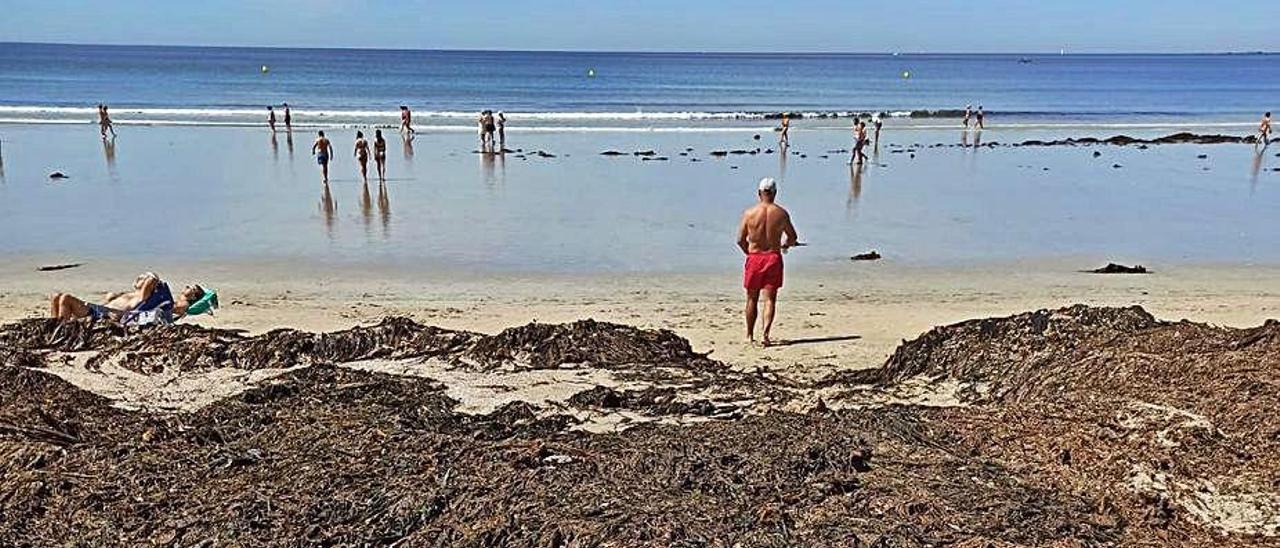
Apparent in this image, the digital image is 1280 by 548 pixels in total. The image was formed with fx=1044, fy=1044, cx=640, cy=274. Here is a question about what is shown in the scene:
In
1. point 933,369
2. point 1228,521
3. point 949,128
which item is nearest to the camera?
point 1228,521

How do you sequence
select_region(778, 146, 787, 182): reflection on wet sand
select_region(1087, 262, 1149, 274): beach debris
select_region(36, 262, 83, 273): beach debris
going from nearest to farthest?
select_region(36, 262, 83, 273): beach debris → select_region(1087, 262, 1149, 274): beach debris → select_region(778, 146, 787, 182): reflection on wet sand

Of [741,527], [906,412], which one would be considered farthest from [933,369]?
[741,527]

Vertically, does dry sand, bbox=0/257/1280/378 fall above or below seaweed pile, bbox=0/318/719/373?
below

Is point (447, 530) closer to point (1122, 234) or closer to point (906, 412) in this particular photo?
point (906, 412)

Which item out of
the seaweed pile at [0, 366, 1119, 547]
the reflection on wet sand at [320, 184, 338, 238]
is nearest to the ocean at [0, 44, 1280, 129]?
the reflection on wet sand at [320, 184, 338, 238]

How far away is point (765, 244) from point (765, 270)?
229 mm

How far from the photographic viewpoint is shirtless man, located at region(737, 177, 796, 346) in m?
8.37

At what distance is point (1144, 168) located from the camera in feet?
84.7

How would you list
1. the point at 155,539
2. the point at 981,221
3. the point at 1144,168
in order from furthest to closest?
the point at 1144,168 → the point at 981,221 → the point at 155,539

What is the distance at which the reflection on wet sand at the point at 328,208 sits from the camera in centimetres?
1615

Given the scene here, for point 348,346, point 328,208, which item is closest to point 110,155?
point 328,208

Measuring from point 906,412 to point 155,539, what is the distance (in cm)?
410

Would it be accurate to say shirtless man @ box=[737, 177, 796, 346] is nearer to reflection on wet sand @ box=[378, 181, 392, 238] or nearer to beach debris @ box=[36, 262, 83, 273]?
reflection on wet sand @ box=[378, 181, 392, 238]

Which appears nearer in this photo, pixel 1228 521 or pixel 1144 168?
pixel 1228 521
